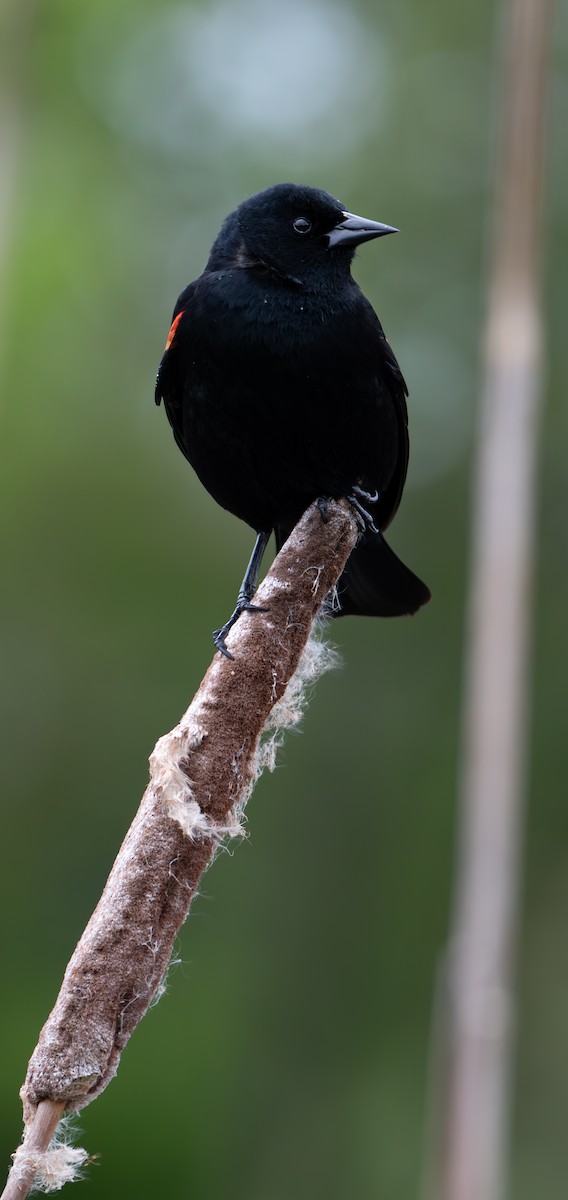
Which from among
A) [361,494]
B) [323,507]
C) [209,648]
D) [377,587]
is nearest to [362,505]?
[361,494]

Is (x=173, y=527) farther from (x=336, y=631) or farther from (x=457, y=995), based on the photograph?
(x=457, y=995)

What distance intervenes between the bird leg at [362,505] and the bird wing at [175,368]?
49 centimetres

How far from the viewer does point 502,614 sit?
2314 mm

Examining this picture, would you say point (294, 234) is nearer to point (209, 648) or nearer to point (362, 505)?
point (362, 505)

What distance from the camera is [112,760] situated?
26.3ft

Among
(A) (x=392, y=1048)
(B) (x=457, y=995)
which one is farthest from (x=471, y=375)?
(B) (x=457, y=995)

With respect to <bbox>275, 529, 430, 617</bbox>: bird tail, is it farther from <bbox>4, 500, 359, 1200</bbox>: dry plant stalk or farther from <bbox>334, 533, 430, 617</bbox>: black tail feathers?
<bbox>4, 500, 359, 1200</bbox>: dry plant stalk

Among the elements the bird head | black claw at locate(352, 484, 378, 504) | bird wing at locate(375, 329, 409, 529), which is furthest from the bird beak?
black claw at locate(352, 484, 378, 504)

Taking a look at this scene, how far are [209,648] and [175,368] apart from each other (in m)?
5.14

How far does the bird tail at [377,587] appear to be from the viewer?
118 inches

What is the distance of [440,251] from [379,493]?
648cm

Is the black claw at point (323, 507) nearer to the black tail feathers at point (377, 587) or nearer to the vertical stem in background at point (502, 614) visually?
the vertical stem in background at point (502, 614)

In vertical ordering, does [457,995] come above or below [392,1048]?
below

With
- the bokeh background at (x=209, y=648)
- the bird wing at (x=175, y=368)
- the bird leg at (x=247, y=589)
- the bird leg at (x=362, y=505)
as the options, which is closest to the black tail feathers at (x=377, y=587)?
the bird leg at (x=247, y=589)
